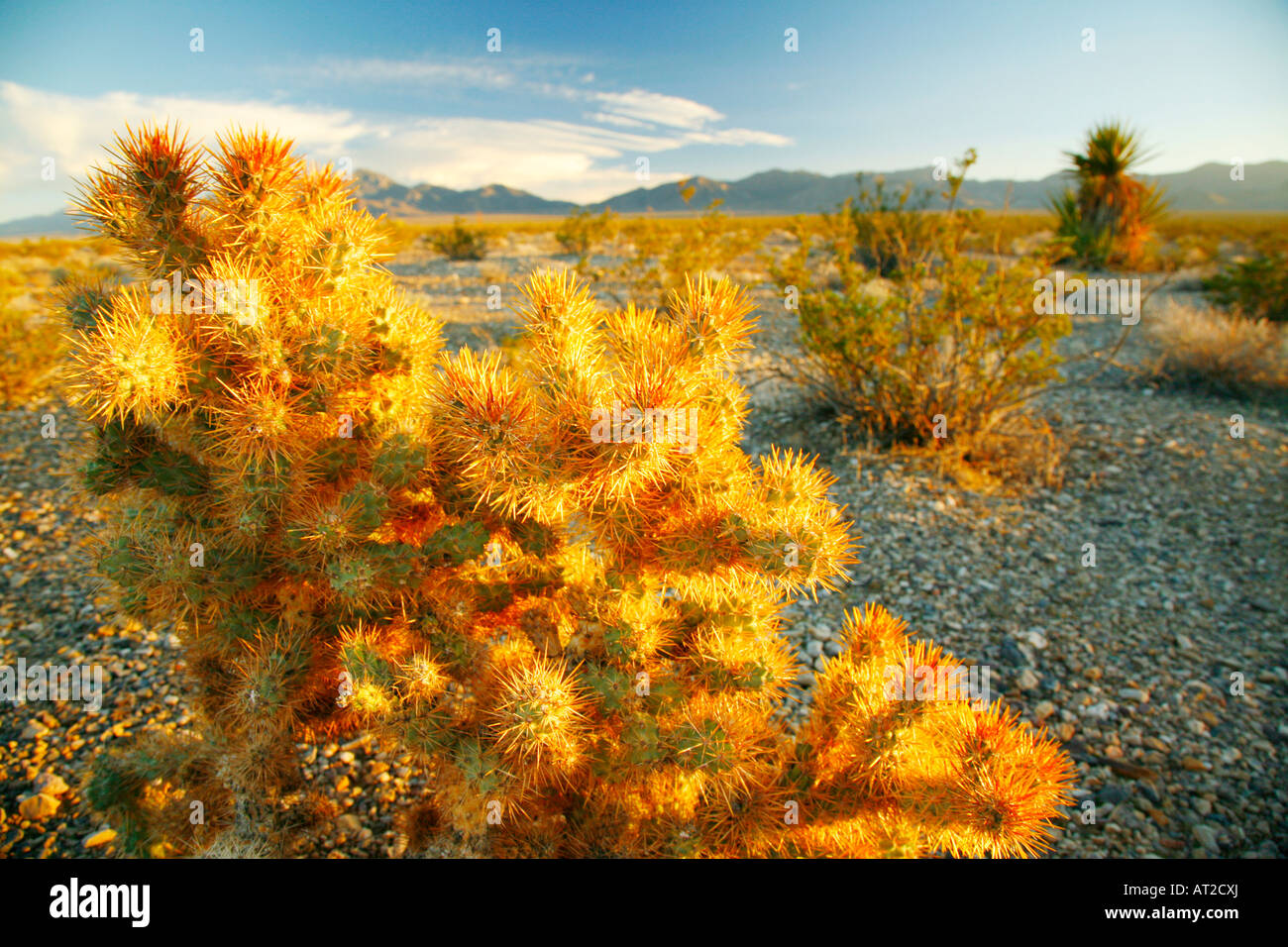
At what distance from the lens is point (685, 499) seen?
1.79 meters

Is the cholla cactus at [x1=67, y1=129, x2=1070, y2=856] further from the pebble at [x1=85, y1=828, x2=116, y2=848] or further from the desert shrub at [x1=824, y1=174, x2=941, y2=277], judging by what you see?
the desert shrub at [x1=824, y1=174, x2=941, y2=277]

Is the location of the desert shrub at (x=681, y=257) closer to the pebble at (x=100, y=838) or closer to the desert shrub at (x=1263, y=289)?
the pebble at (x=100, y=838)

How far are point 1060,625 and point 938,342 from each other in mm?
2995

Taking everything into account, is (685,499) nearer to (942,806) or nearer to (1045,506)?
(942,806)

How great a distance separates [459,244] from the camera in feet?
72.7

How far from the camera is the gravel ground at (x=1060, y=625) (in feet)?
8.97

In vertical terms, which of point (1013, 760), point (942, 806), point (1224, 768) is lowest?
point (1224, 768)

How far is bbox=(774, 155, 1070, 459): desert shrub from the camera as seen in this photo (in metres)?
5.41

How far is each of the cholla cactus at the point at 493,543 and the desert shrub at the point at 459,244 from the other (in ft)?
71.8

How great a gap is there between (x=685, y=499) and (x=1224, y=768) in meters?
3.16

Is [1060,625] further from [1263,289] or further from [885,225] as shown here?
[885,225]

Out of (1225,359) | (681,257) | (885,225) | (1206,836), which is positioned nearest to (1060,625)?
(1206,836)

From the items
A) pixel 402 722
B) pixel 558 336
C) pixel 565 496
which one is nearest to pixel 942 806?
pixel 565 496
